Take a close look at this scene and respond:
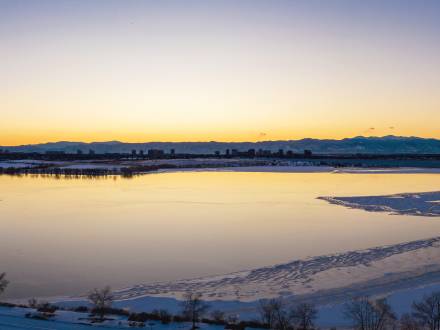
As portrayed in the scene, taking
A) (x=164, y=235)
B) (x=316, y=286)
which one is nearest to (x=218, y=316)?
(x=316, y=286)

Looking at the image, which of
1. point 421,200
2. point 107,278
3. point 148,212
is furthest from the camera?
point 421,200

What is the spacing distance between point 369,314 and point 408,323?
40 centimetres

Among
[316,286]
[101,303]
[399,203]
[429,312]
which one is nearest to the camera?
[429,312]

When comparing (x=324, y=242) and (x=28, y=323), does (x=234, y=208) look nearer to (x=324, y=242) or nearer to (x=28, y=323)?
(x=324, y=242)

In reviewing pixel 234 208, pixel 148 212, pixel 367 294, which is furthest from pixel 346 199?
pixel 367 294

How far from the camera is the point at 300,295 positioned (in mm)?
6422

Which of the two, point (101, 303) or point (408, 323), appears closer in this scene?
point (408, 323)

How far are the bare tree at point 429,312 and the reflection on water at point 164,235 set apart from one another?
2745mm

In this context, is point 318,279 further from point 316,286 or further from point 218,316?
point 218,316

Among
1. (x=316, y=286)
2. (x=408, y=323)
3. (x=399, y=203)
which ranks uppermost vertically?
(x=399, y=203)

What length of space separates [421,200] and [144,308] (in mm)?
12100

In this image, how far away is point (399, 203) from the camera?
14891 mm

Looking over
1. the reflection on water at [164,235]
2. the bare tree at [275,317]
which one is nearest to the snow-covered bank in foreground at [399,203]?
the reflection on water at [164,235]

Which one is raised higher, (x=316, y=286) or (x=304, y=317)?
(x=304, y=317)
